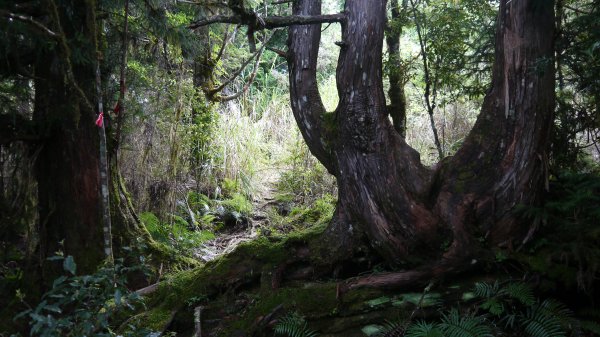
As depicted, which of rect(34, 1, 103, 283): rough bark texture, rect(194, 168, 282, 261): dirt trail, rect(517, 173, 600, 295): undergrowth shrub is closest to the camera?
rect(517, 173, 600, 295): undergrowth shrub

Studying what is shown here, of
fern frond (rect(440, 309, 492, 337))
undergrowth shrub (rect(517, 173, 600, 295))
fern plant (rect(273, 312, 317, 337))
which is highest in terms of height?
undergrowth shrub (rect(517, 173, 600, 295))

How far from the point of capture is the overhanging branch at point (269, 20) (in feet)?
12.3

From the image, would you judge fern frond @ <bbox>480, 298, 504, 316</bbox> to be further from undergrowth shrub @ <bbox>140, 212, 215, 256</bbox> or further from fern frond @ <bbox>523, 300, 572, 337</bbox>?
undergrowth shrub @ <bbox>140, 212, 215, 256</bbox>

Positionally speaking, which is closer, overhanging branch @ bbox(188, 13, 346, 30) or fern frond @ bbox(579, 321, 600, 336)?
fern frond @ bbox(579, 321, 600, 336)

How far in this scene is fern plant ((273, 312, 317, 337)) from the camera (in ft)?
11.7

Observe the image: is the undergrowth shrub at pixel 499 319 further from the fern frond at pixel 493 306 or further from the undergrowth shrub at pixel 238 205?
the undergrowth shrub at pixel 238 205

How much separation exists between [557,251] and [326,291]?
1.67 m

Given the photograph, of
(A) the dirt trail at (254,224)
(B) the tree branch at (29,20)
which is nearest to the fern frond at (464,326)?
(B) the tree branch at (29,20)

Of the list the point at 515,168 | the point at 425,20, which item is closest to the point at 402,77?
the point at 425,20

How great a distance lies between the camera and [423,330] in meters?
3.17

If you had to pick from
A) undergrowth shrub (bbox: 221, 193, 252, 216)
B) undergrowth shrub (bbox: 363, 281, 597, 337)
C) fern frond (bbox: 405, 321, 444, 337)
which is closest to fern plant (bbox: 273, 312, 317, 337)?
undergrowth shrub (bbox: 363, 281, 597, 337)

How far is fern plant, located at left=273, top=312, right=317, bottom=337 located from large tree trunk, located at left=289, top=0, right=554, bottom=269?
89cm

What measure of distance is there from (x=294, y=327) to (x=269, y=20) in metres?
2.34

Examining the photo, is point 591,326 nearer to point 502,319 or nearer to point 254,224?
point 502,319
